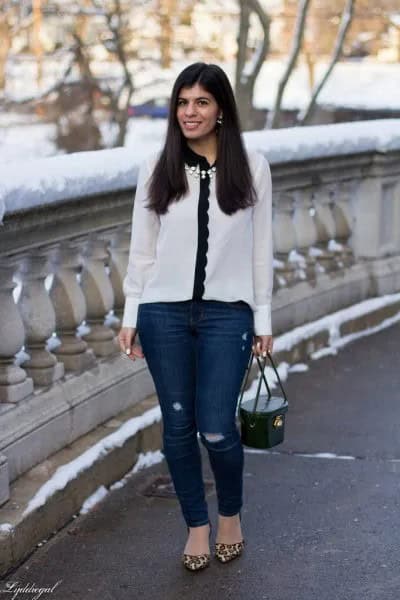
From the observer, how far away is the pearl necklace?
412 cm

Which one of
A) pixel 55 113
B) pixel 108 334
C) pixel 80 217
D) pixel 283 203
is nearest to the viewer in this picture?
pixel 80 217

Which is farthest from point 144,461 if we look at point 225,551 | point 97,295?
point 225,551

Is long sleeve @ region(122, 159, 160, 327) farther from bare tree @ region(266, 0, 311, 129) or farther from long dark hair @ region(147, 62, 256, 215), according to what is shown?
bare tree @ region(266, 0, 311, 129)

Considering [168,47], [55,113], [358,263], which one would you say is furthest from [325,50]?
[358,263]

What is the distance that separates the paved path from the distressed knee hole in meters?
0.49

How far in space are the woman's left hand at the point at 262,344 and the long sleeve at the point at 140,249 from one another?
42 cm

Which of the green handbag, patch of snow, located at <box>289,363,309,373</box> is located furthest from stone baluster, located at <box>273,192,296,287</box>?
the green handbag

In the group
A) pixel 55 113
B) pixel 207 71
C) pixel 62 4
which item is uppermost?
pixel 207 71

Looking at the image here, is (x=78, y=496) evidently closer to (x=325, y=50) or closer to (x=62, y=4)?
(x=62, y=4)

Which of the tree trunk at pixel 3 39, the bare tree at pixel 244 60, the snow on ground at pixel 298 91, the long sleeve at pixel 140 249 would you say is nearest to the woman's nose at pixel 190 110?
the long sleeve at pixel 140 249

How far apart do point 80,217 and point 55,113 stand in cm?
2136

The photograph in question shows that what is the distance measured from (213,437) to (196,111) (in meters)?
1.07

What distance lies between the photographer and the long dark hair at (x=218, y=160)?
13.3 ft

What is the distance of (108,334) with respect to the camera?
5.62 meters
